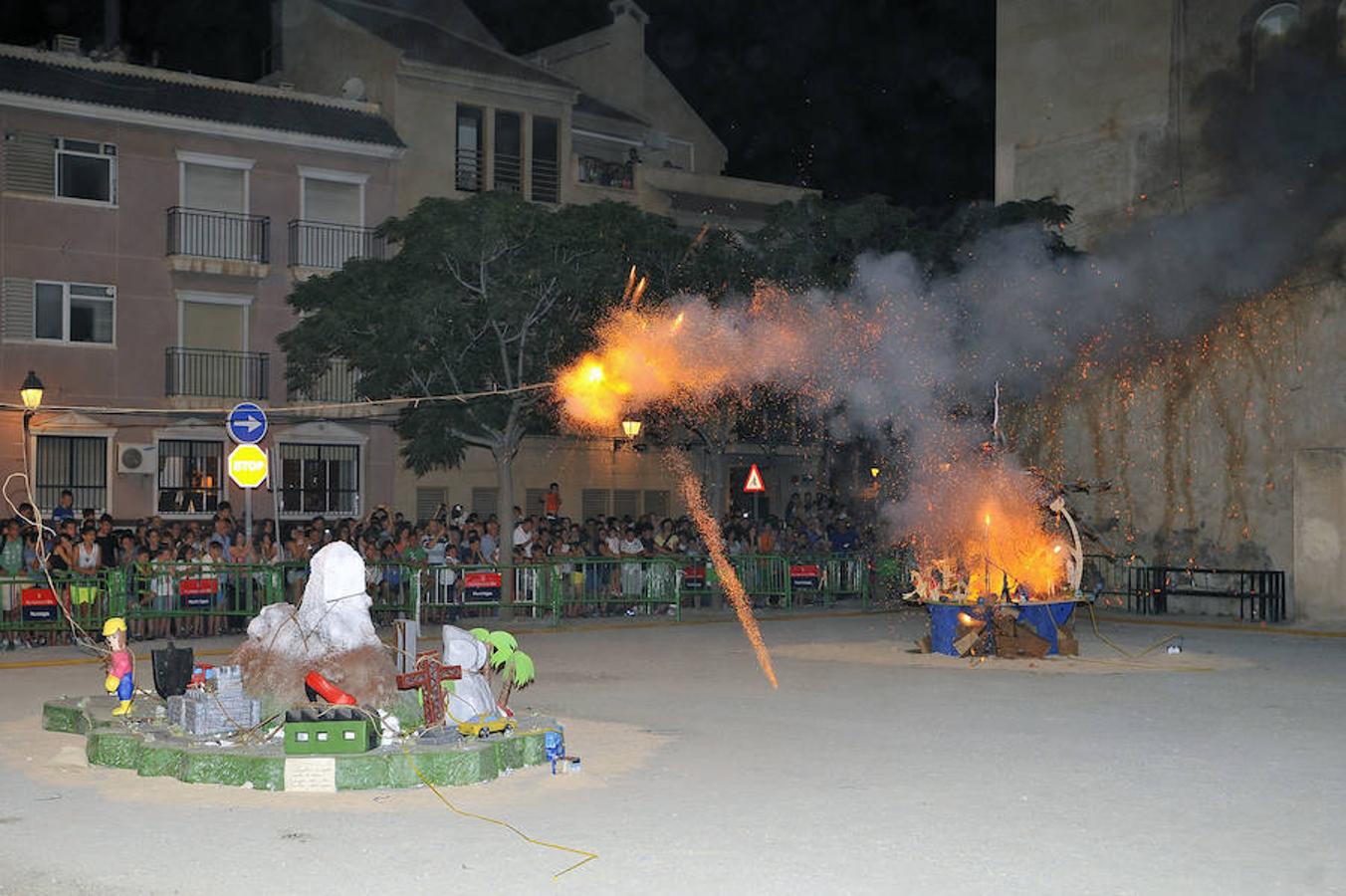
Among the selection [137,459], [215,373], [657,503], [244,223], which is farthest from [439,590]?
[657,503]

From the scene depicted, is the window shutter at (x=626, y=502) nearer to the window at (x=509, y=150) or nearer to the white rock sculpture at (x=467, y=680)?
the window at (x=509, y=150)

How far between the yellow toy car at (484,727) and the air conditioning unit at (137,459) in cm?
2228

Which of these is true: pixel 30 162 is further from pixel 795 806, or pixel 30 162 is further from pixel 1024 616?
pixel 795 806

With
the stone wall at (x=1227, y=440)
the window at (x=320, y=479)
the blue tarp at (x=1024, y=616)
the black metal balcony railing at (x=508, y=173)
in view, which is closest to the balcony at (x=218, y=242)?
the window at (x=320, y=479)

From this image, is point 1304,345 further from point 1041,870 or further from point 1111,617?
point 1041,870

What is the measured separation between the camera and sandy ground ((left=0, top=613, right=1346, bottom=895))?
8.25m

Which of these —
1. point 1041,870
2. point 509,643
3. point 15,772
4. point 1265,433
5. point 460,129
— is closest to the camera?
point 1041,870

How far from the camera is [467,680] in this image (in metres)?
11.9

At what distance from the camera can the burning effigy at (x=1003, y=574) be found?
780 inches

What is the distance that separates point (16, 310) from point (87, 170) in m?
3.37

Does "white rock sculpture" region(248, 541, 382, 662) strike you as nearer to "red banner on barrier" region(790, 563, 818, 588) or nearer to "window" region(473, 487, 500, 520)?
"red banner on barrier" region(790, 563, 818, 588)

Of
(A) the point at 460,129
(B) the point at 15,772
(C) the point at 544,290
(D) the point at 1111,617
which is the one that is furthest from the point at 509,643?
(A) the point at 460,129

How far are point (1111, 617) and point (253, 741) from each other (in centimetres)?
1973

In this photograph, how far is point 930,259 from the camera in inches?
1145
